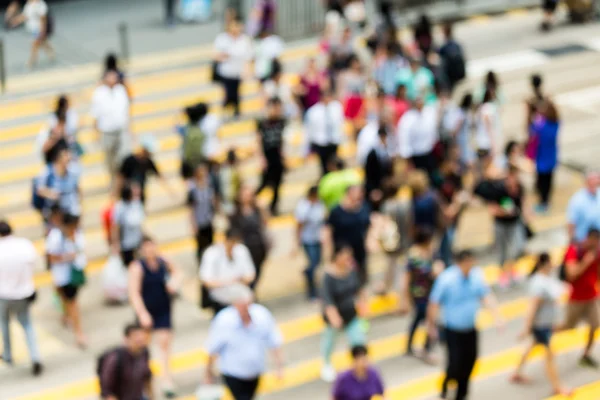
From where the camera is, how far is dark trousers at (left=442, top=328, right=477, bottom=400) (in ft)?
42.3

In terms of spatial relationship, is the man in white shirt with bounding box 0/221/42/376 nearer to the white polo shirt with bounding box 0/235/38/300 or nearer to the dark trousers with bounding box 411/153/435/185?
the white polo shirt with bounding box 0/235/38/300

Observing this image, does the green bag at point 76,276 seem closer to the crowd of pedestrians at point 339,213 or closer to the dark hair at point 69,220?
the crowd of pedestrians at point 339,213

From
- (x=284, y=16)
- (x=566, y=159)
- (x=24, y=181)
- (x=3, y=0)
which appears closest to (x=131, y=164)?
(x=24, y=181)

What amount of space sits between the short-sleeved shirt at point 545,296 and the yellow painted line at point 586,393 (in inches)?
36.4

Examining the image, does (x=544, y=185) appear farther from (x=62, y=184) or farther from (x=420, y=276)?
(x=62, y=184)

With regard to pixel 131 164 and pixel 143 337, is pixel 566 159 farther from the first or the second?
pixel 143 337

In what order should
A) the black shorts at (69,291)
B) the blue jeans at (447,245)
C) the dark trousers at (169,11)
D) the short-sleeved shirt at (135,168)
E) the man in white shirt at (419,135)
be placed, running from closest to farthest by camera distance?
the black shorts at (69,291), the blue jeans at (447,245), the short-sleeved shirt at (135,168), the man in white shirt at (419,135), the dark trousers at (169,11)

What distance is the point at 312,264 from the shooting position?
→ 51.3 ft

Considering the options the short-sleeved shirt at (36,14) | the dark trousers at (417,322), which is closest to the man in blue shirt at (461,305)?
the dark trousers at (417,322)

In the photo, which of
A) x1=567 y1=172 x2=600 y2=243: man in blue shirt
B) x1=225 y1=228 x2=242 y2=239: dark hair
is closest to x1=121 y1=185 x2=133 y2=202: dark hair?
x1=225 y1=228 x2=242 y2=239: dark hair

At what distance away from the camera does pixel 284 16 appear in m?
26.5

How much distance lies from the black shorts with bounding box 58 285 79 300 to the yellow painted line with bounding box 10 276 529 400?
3.23ft

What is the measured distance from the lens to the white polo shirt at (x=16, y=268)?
530 inches

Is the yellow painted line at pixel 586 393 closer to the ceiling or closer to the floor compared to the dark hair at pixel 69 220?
closer to the floor
